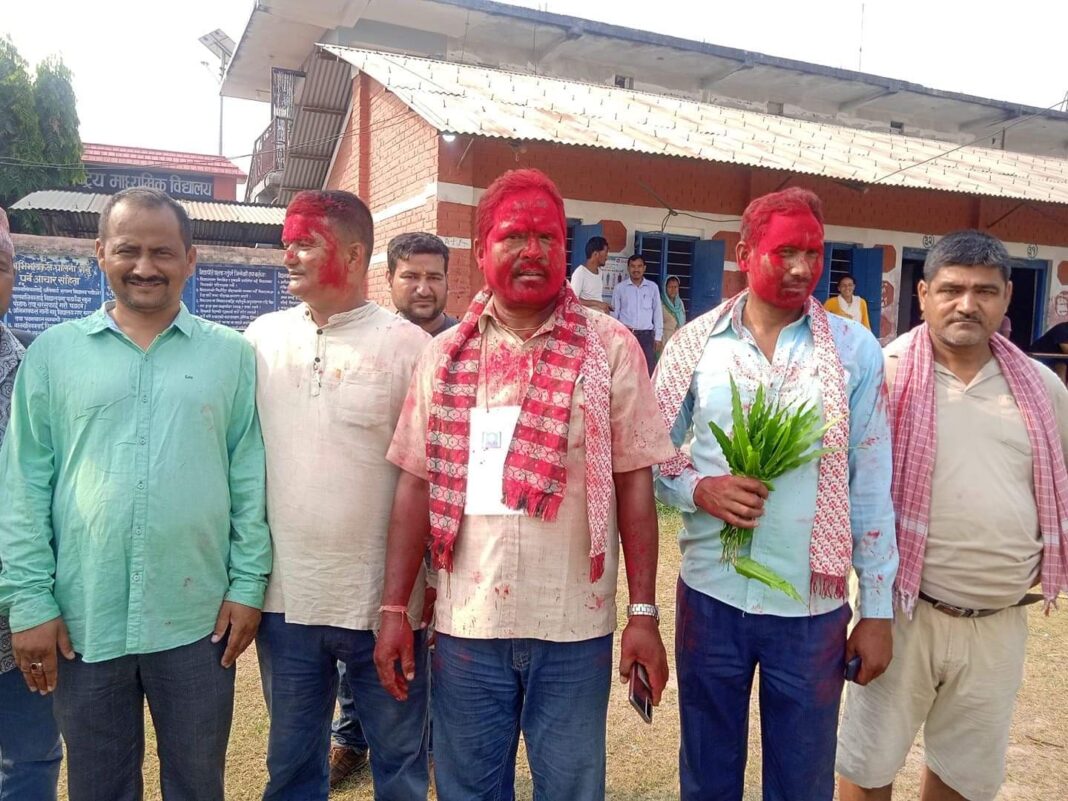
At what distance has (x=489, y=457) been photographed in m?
2.04

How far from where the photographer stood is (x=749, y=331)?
7.72ft

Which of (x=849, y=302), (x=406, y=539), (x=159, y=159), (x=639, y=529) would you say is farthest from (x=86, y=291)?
(x=159, y=159)

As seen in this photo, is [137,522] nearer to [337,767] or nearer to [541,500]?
[541,500]

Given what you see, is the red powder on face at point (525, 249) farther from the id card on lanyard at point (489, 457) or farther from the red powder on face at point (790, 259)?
the red powder on face at point (790, 259)

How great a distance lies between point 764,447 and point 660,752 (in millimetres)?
1882

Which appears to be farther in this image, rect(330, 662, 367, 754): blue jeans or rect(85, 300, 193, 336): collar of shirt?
rect(330, 662, 367, 754): blue jeans

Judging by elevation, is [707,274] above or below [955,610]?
above

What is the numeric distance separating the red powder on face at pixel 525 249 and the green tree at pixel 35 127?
19692 mm

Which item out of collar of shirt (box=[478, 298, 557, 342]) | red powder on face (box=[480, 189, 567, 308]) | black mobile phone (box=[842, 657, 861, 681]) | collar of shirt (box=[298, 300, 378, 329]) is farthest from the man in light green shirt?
black mobile phone (box=[842, 657, 861, 681])

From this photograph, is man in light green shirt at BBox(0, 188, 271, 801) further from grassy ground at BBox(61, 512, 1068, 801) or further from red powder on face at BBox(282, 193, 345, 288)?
grassy ground at BBox(61, 512, 1068, 801)

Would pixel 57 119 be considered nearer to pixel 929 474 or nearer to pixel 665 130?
pixel 665 130

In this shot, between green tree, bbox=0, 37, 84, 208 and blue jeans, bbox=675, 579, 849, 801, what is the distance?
2017 centimetres

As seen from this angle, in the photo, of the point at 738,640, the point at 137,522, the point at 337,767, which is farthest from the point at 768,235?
the point at 337,767

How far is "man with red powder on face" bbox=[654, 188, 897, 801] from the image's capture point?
217 centimetres
